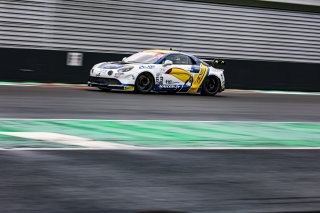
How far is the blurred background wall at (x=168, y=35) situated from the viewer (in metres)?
24.8

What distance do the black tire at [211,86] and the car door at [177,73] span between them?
693 millimetres

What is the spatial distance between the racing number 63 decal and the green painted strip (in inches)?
339

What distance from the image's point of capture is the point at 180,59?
22531mm

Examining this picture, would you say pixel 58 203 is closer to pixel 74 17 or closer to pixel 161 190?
pixel 161 190

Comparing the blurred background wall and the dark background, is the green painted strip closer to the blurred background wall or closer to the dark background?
the dark background

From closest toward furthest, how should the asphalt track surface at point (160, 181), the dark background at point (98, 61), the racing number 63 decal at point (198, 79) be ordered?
the asphalt track surface at point (160, 181), the racing number 63 decal at point (198, 79), the dark background at point (98, 61)

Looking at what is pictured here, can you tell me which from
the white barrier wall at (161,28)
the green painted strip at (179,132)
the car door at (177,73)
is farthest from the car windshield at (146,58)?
the green painted strip at (179,132)

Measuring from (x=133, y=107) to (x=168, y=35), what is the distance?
12.4 metres

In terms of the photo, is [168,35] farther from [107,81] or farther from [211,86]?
[107,81]

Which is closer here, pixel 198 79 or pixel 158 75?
pixel 158 75

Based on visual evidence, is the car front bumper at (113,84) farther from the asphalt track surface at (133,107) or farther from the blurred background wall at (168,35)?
the blurred background wall at (168,35)

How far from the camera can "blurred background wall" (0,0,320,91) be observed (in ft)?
81.5

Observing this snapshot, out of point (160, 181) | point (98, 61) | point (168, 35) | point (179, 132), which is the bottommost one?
point (98, 61)

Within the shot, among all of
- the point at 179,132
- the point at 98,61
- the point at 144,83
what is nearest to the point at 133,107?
the point at 179,132
